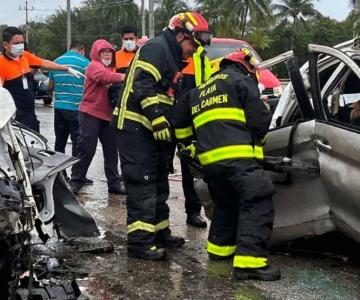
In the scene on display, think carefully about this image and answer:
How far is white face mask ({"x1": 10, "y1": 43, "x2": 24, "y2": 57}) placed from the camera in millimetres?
6672

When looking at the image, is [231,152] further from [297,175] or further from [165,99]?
[165,99]

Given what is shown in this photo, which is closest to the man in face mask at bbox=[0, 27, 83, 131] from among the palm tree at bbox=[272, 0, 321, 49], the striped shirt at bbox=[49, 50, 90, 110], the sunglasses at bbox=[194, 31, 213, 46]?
the striped shirt at bbox=[49, 50, 90, 110]

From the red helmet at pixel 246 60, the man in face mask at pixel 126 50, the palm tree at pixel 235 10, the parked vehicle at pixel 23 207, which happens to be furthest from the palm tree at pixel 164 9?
the parked vehicle at pixel 23 207

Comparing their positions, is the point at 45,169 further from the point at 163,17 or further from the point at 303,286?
the point at 163,17

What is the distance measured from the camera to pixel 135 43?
288 inches

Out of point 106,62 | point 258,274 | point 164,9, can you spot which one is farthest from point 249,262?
point 164,9

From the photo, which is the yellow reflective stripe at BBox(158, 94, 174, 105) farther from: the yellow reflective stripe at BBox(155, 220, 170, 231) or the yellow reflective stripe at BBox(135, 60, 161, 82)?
the yellow reflective stripe at BBox(155, 220, 170, 231)

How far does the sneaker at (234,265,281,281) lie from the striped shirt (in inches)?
158

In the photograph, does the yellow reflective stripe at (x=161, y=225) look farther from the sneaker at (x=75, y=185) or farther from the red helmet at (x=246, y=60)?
the sneaker at (x=75, y=185)

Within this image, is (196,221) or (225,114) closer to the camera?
(225,114)

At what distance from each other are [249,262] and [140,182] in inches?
39.9

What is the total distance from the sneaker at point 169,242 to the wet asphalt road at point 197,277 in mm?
58

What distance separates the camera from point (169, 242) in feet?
16.8

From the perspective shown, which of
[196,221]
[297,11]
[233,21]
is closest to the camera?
[196,221]
